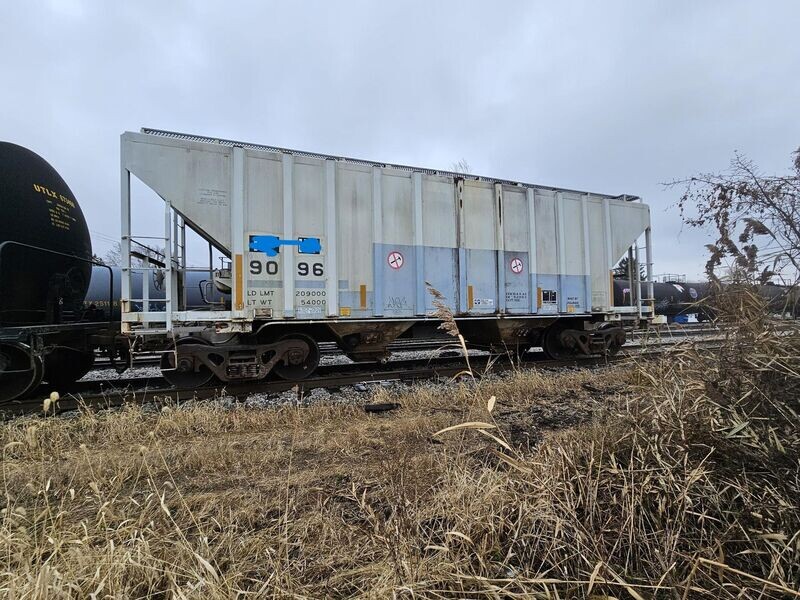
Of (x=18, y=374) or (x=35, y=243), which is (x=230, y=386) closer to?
(x=18, y=374)

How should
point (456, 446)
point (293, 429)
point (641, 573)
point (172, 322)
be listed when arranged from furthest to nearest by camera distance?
1. point (172, 322)
2. point (293, 429)
3. point (456, 446)
4. point (641, 573)

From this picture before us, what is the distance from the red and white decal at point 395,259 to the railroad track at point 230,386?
1.85 metres

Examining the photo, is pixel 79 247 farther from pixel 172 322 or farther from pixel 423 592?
pixel 423 592

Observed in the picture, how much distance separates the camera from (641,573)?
5.37ft

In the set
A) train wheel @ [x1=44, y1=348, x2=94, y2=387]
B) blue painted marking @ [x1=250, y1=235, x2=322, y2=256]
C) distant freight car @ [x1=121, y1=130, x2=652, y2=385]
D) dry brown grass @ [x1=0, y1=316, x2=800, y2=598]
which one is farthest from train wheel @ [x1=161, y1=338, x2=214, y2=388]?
dry brown grass @ [x1=0, y1=316, x2=800, y2=598]

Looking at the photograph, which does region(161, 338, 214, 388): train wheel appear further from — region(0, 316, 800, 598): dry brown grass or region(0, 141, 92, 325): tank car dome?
region(0, 316, 800, 598): dry brown grass

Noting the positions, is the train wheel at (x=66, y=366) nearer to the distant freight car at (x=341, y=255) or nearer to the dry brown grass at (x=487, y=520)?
the distant freight car at (x=341, y=255)

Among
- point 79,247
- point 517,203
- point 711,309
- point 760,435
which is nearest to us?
point 760,435

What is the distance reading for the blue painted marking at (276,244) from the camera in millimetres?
6004

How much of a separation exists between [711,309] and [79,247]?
8014 millimetres

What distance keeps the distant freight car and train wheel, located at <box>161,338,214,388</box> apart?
3 centimetres

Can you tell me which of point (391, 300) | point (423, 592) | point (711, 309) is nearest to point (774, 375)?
point (711, 309)

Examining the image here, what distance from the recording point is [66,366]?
6285 mm

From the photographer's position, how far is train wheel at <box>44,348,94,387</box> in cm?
611
